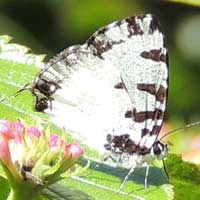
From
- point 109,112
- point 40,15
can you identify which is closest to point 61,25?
point 40,15

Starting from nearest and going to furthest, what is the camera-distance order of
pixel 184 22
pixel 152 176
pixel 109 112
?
pixel 152 176, pixel 109 112, pixel 184 22

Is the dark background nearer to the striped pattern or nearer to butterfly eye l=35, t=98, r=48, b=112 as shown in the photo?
the striped pattern

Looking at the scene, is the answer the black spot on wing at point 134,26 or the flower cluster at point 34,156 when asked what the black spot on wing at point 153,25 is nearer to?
the black spot on wing at point 134,26

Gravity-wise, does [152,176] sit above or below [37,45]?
below

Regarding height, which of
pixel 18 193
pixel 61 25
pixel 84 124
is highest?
pixel 61 25

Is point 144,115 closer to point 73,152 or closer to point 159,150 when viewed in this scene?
point 159,150

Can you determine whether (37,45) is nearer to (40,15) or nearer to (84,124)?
(40,15)
